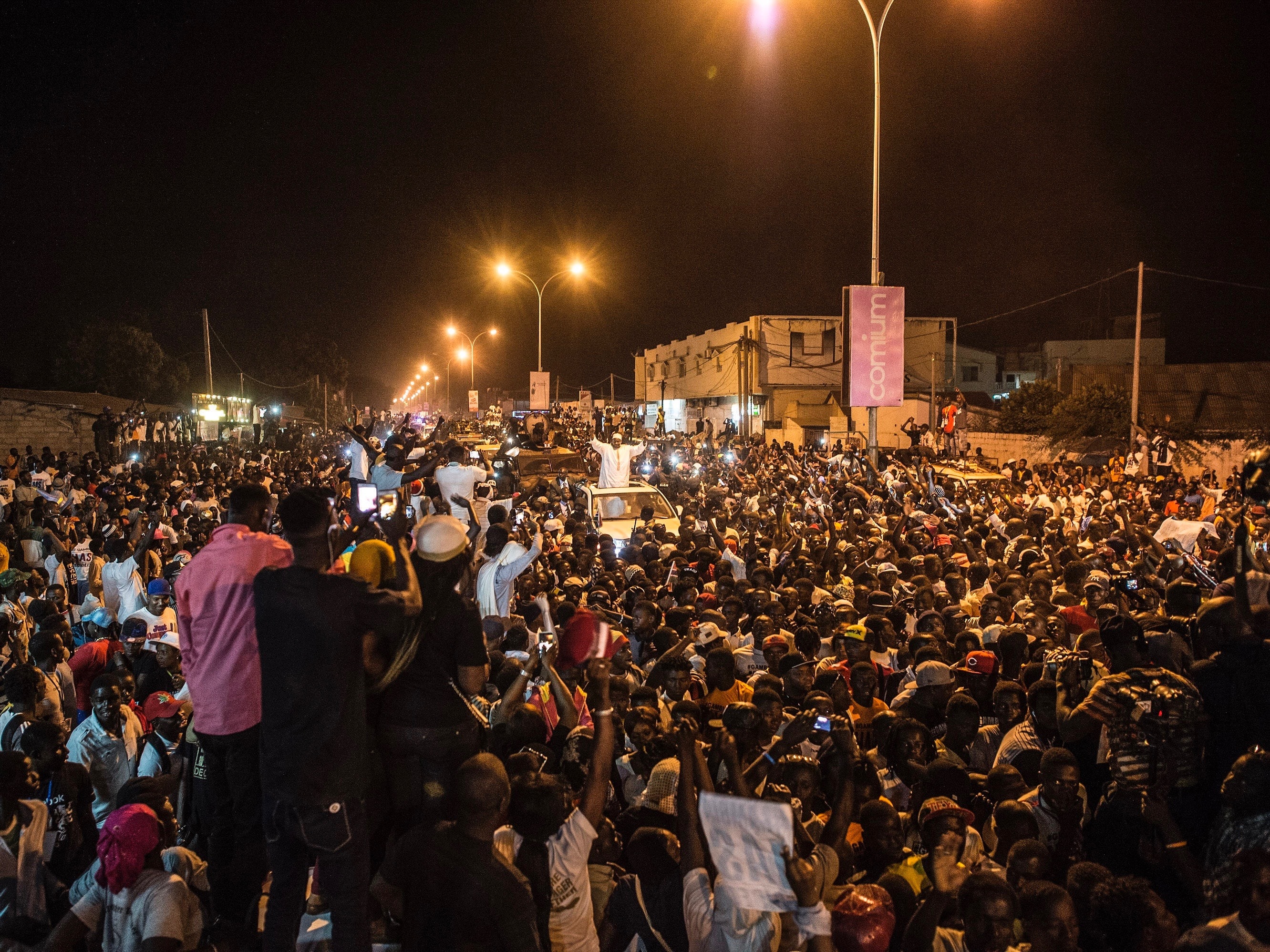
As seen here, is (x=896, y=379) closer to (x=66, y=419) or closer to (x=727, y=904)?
(x=727, y=904)

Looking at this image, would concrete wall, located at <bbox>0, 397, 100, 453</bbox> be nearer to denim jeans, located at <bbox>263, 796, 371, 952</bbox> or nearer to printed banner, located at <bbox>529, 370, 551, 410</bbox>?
printed banner, located at <bbox>529, 370, 551, 410</bbox>

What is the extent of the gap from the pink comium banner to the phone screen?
988 cm

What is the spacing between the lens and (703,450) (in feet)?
91.1

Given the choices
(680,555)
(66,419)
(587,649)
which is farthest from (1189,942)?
(66,419)

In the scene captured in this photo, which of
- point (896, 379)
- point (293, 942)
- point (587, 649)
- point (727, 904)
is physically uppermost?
point (896, 379)

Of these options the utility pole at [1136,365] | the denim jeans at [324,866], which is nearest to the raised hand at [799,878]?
the denim jeans at [324,866]

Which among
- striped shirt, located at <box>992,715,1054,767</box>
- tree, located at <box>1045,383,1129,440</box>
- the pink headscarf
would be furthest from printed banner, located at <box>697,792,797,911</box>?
tree, located at <box>1045,383,1129,440</box>

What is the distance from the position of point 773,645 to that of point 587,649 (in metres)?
2.89

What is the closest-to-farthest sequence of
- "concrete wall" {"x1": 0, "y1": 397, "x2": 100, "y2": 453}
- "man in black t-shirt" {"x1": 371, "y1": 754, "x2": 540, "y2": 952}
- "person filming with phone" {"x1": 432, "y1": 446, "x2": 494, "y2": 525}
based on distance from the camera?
"man in black t-shirt" {"x1": 371, "y1": 754, "x2": 540, "y2": 952}, "person filming with phone" {"x1": 432, "y1": 446, "x2": 494, "y2": 525}, "concrete wall" {"x1": 0, "y1": 397, "x2": 100, "y2": 453}

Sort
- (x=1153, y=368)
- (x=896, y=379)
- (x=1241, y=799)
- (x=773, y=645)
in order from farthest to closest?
1. (x=1153, y=368)
2. (x=896, y=379)
3. (x=773, y=645)
4. (x=1241, y=799)

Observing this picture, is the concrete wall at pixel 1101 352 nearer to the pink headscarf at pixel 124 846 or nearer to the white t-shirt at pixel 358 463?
the white t-shirt at pixel 358 463

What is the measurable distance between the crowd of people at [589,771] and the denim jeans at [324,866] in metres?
0.01

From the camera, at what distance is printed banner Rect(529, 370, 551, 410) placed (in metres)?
30.3

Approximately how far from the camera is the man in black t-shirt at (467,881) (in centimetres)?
267
